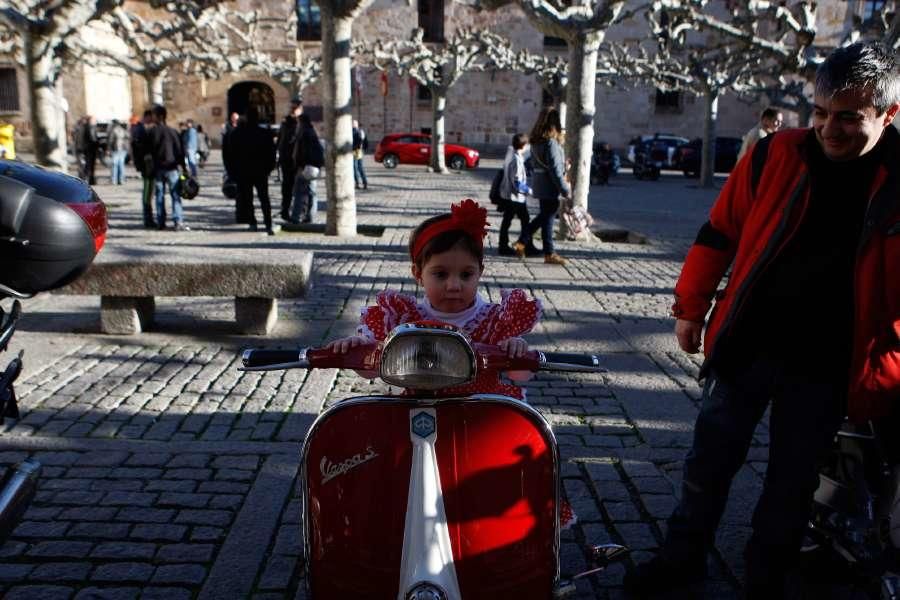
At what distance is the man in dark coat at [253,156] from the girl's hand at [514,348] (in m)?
9.53

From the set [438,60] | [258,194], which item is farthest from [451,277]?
[438,60]

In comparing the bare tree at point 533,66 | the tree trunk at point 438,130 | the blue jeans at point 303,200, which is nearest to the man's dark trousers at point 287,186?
the blue jeans at point 303,200

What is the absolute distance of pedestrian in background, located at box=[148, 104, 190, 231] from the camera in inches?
439

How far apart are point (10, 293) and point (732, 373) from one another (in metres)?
2.20

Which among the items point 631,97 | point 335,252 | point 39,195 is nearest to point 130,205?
point 335,252

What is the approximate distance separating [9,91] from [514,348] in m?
43.8

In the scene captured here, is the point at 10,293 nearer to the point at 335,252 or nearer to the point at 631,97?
the point at 335,252

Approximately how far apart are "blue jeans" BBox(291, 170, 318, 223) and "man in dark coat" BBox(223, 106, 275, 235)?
0.84 meters

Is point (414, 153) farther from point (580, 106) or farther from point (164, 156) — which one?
point (580, 106)

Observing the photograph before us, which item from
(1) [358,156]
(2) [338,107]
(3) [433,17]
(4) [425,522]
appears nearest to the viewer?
(4) [425,522]

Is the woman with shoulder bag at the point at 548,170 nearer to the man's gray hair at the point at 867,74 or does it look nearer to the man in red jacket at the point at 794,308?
the man in red jacket at the point at 794,308

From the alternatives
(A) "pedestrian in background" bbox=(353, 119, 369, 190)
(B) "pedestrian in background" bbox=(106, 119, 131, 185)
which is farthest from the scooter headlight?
(B) "pedestrian in background" bbox=(106, 119, 131, 185)

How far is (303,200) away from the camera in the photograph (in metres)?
12.5

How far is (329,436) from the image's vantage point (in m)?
2.19
